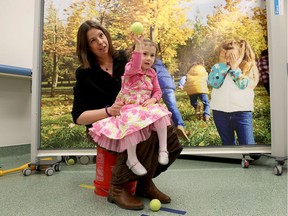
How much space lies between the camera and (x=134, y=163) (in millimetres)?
1179

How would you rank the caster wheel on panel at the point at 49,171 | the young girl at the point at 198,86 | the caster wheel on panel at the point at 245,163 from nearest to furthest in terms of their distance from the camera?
the caster wheel on panel at the point at 49,171
the caster wheel on panel at the point at 245,163
the young girl at the point at 198,86

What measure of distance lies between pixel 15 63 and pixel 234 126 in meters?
2.00

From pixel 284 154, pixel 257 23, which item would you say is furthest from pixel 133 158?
pixel 257 23

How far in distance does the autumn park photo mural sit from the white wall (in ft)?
1.78

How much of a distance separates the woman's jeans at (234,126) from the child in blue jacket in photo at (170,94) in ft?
0.92

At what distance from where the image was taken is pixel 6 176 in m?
1.77

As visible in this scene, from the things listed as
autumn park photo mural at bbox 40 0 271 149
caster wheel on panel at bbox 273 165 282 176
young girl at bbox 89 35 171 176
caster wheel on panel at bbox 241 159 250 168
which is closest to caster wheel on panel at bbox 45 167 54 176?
autumn park photo mural at bbox 40 0 271 149

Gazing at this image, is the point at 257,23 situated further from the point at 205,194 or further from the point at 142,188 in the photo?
→ the point at 142,188

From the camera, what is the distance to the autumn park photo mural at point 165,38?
203 cm

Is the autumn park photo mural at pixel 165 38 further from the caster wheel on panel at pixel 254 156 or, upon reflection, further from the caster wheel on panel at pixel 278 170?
the caster wheel on panel at pixel 278 170

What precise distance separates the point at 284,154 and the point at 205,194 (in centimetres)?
84

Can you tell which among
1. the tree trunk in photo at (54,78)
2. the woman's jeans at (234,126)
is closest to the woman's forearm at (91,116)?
the tree trunk in photo at (54,78)

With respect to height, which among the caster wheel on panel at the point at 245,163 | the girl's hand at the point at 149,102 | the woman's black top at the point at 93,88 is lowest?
the caster wheel on panel at the point at 245,163

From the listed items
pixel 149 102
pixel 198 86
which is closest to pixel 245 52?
pixel 198 86
